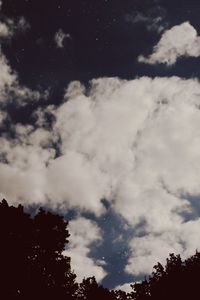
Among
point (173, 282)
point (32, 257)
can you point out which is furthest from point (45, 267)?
point (173, 282)

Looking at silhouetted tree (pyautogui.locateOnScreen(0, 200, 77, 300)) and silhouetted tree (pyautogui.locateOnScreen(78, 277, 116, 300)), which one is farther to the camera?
silhouetted tree (pyautogui.locateOnScreen(78, 277, 116, 300))

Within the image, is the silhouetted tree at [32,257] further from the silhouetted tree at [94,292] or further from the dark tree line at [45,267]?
the silhouetted tree at [94,292]

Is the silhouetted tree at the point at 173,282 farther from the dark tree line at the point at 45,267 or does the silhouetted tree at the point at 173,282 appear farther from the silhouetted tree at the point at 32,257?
the silhouetted tree at the point at 32,257

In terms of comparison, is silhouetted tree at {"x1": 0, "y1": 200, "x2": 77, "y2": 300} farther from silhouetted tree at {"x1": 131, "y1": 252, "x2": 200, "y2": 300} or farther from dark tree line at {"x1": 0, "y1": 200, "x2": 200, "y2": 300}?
silhouetted tree at {"x1": 131, "y1": 252, "x2": 200, "y2": 300}

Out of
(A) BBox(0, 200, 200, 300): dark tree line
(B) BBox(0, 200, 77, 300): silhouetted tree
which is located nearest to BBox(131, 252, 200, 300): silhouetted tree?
(A) BBox(0, 200, 200, 300): dark tree line

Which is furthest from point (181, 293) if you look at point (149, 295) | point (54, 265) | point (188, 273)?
point (54, 265)

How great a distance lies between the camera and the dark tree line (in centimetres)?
2831

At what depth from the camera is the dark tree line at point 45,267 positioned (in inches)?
1115

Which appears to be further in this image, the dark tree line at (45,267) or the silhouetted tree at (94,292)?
the silhouetted tree at (94,292)

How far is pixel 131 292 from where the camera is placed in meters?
35.8

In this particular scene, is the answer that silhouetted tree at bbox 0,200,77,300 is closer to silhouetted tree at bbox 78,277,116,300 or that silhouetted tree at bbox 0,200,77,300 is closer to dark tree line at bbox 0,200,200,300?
dark tree line at bbox 0,200,200,300

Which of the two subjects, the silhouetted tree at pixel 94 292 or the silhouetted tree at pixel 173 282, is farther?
the silhouetted tree at pixel 94 292

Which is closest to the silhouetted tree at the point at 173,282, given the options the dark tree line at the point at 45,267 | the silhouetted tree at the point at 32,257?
the dark tree line at the point at 45,267

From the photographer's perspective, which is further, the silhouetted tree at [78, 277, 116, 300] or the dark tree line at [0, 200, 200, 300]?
the silhouetted tree at [78, 277, 116, 300]
